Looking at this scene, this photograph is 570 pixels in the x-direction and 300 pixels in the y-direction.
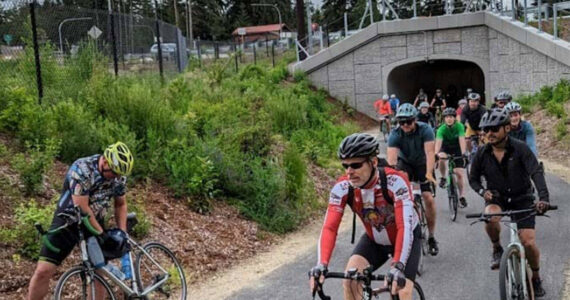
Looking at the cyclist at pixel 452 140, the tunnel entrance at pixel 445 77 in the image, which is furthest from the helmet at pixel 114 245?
the tunnel entrance at pixel 445 77

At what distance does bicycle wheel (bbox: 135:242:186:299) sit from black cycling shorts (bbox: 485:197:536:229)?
348cm

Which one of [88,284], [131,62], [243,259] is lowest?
[243,259]

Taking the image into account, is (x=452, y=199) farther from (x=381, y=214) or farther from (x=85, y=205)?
(x=85, y=205)

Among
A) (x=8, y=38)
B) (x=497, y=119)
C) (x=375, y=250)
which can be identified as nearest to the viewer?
(x=375, y=250)

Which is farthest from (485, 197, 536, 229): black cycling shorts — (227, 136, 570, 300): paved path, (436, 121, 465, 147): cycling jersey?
(436, 121, 465, 147): cycling jersey

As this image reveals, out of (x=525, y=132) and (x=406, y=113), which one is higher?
(x=406, y=113)

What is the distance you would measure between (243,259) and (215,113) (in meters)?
5.33

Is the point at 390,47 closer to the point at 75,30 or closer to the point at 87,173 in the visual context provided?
the point at 75,30

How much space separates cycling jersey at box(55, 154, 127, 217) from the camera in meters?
5.89

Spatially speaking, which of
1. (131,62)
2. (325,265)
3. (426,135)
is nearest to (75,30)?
(131,62)

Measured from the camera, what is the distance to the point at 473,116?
1285 centimetres

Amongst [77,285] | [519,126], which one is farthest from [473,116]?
[77,285]

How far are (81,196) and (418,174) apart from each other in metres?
4.93

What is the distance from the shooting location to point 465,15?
2931 centimetres
